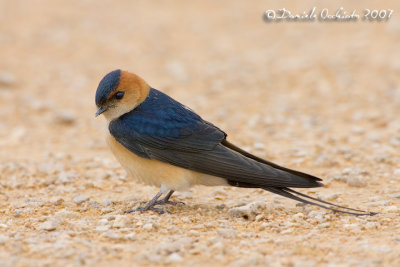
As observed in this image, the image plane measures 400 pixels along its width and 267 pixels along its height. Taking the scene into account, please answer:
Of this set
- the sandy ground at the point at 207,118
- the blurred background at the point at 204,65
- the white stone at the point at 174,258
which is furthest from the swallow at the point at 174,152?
the blurred background at the point at 204,65

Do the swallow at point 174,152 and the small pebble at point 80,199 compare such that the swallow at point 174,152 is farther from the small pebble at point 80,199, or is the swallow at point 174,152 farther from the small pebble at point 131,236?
the small pebble at point 131,236

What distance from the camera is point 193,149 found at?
4.28 meters

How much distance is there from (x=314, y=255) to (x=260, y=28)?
26.6 ft

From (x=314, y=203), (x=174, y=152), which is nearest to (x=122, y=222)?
(x=174, y=152)

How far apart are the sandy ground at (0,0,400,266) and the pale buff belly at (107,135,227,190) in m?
0.20

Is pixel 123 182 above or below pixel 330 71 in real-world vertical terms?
below

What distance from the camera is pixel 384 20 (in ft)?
33.4

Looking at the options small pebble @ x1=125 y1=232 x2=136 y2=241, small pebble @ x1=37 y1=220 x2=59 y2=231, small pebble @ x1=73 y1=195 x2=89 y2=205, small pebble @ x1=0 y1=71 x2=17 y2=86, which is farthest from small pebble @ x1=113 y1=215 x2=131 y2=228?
small pebble @ x1=0 y1=71 x2=17 y2=86

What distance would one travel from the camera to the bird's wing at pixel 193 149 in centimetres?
416

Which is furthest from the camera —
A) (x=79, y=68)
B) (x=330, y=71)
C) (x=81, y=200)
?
(x=79, y=68)

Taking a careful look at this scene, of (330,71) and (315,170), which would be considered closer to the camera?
(315,170)

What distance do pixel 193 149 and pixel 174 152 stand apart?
0.13 metres

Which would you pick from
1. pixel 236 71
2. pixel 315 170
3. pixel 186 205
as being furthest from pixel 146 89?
pixel 236 71

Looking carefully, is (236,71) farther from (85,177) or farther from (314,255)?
(314,255)
